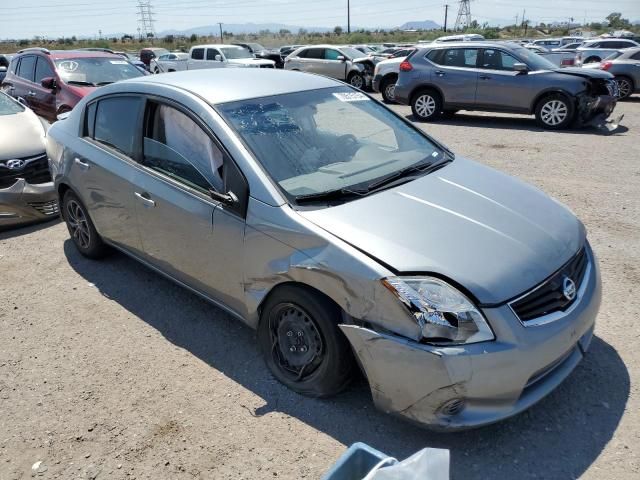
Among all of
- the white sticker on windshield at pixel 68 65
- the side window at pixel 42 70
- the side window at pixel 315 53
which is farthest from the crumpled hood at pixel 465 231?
the side window at pixel 315 53

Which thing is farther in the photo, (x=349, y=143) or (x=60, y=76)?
(x=60, y=76)

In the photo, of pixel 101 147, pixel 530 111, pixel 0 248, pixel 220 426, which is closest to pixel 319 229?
pixel 220 426

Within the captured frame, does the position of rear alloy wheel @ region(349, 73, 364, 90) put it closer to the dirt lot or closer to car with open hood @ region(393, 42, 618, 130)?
car with open hood @ region(393, 42, 618, 130)

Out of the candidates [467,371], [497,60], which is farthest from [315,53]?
[467,371]

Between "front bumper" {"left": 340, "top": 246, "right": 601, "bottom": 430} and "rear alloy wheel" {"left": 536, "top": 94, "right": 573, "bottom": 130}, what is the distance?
9.03 metres

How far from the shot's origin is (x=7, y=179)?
5.73m

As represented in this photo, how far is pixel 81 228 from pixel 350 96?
276 cm

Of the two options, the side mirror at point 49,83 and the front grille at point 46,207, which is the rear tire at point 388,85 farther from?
the front grille at point 46,207

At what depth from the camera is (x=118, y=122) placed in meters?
4.11

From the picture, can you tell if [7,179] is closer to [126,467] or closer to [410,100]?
[126,467]

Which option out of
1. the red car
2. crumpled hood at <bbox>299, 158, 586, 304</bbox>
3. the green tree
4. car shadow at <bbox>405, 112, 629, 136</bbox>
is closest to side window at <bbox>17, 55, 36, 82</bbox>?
the red car

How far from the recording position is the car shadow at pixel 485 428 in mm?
2549

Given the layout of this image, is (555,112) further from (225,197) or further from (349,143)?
(225,197)

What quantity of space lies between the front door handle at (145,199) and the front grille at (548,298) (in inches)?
96.3
